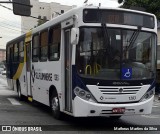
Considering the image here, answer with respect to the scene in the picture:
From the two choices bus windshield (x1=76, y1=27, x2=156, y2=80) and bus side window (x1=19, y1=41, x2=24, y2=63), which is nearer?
bus windshield (x1=76, y1=27, x2=156, y2=80)

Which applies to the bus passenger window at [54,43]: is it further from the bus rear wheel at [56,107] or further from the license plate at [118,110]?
the license plate at [118,110]

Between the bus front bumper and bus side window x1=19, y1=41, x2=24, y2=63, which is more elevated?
bus side window x1=19, y1=41, x2=24, y2=63

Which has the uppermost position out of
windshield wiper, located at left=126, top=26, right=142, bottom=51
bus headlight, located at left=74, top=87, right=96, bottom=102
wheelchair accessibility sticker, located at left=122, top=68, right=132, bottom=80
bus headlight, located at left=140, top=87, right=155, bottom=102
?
windshield wiper, located at left=126, top=26, right=142, bottom=51

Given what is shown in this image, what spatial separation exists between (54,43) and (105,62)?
2.43m

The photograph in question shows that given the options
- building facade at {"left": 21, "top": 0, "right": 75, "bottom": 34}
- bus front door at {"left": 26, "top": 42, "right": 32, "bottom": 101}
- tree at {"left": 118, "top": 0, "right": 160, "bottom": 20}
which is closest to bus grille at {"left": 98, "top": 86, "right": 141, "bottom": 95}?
bus front door at {"left": 26, "top": 42, "right": 32, "bottom": 101}

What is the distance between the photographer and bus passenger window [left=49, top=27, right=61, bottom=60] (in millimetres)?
11102

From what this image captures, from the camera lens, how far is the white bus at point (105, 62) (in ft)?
31.2

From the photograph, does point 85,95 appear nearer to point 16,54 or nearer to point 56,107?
point 56,107

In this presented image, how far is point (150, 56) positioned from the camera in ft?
33.7

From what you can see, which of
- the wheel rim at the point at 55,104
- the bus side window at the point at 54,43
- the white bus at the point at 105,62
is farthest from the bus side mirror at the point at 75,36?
the wheel rim at the point at 55,104

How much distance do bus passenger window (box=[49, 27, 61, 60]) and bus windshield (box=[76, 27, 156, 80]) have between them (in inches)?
62.5

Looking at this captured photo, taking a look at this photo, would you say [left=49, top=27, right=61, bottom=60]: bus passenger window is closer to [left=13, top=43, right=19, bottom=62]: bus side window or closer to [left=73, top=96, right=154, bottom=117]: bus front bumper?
[left=73, top=96, right=154, bottom=117]: bus front bumper

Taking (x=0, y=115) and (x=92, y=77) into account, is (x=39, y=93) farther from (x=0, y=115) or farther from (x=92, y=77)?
(x=92, y=77)

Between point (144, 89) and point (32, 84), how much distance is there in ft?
18.4
